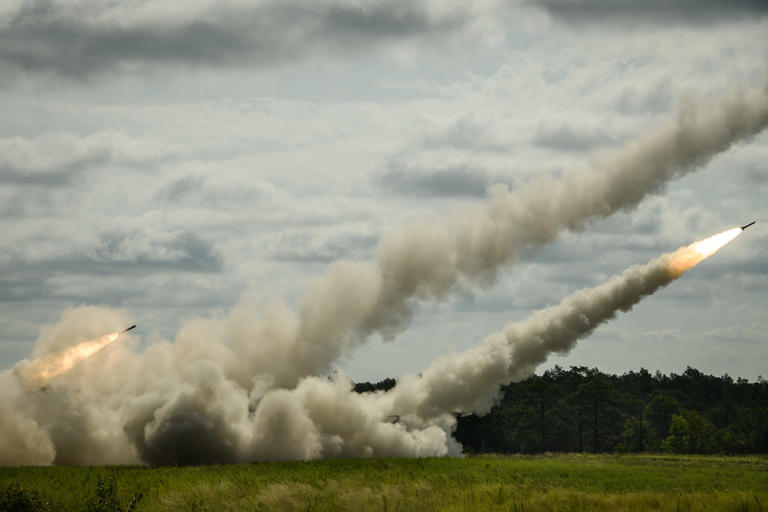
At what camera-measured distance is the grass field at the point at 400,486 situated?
36.2 metres

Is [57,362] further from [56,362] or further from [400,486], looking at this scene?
[400,486]

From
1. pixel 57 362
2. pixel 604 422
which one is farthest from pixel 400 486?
pixel 604 422

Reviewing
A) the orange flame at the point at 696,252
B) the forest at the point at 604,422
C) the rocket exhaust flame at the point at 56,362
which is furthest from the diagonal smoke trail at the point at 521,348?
the forest at the point at 604,422

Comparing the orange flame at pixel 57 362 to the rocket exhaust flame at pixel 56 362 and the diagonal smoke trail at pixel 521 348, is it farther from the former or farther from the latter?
the diagonal smoke trail at pixel 521 348

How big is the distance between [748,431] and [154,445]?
84903mm

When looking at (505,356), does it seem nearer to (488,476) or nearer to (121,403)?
(488,476)

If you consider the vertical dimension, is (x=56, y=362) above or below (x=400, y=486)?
above

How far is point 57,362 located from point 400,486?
29172 mm

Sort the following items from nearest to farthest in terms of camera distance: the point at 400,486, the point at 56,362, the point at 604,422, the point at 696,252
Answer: the point at 400,486, the point at 696,252, the point at 56,362, the point at 604,422

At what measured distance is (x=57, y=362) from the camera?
59.2m

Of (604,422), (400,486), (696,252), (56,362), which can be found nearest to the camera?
(400,486)

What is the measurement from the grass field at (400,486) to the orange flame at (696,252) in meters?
12.2

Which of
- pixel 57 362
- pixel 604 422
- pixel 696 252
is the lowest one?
pixel 604 422

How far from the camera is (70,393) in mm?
58000
